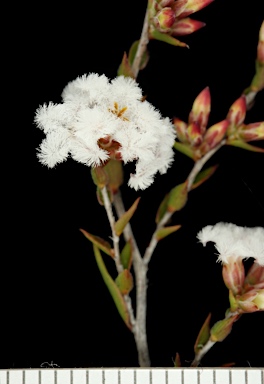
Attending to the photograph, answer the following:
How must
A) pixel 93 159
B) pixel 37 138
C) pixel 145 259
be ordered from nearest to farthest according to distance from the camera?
pixel 93 159 → pixel 145 259 → pixel 37 138

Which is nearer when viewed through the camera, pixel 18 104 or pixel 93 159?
pixel 93 159

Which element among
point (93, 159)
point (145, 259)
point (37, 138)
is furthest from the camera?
point (37, 138)

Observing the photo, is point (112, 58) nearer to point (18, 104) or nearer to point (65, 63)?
point (65, 63)

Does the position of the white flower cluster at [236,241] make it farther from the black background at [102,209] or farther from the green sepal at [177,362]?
the green sepal at [177,362]

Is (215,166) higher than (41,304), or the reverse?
(215,166)

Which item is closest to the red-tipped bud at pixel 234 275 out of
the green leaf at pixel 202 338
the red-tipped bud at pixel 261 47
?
the green leaf at pixel 202 338

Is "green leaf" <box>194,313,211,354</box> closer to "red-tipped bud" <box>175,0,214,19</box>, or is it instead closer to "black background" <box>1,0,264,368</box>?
"black background" <box>1,0,264,368</box>

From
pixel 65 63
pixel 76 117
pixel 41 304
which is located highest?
pixel 65 63

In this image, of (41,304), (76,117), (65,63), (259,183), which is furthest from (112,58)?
(41,304)
